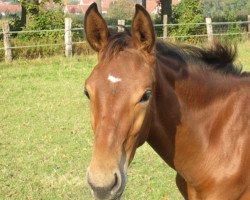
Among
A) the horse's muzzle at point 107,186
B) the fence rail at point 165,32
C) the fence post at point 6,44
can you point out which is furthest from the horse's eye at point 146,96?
the fence post at point 6,44

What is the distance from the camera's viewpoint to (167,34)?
54.7 ft

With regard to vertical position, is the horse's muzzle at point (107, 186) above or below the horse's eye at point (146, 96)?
below

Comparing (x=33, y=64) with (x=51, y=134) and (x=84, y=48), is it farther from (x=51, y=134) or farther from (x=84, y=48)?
(x=51, y=134)

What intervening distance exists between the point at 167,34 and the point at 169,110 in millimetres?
14324

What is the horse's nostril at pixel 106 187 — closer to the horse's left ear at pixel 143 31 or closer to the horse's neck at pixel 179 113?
the horse's neck at pixel 179 113

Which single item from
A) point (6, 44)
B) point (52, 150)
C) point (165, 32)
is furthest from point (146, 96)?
point (165, 32)

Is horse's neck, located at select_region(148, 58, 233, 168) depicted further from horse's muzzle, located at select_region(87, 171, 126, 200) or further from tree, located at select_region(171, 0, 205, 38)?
tree, located at select_region(171, 0, 205, 38)

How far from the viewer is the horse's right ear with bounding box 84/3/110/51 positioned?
8.18 ft

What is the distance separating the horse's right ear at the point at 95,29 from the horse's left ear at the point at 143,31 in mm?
198

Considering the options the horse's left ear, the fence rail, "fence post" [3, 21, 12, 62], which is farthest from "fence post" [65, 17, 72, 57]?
the horse's left ear

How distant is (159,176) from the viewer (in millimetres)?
5062

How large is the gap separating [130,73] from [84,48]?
40.7 feet

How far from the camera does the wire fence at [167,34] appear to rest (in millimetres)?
13750

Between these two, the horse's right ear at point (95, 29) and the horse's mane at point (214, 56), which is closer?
the horse's right ear at point (95, 29)
